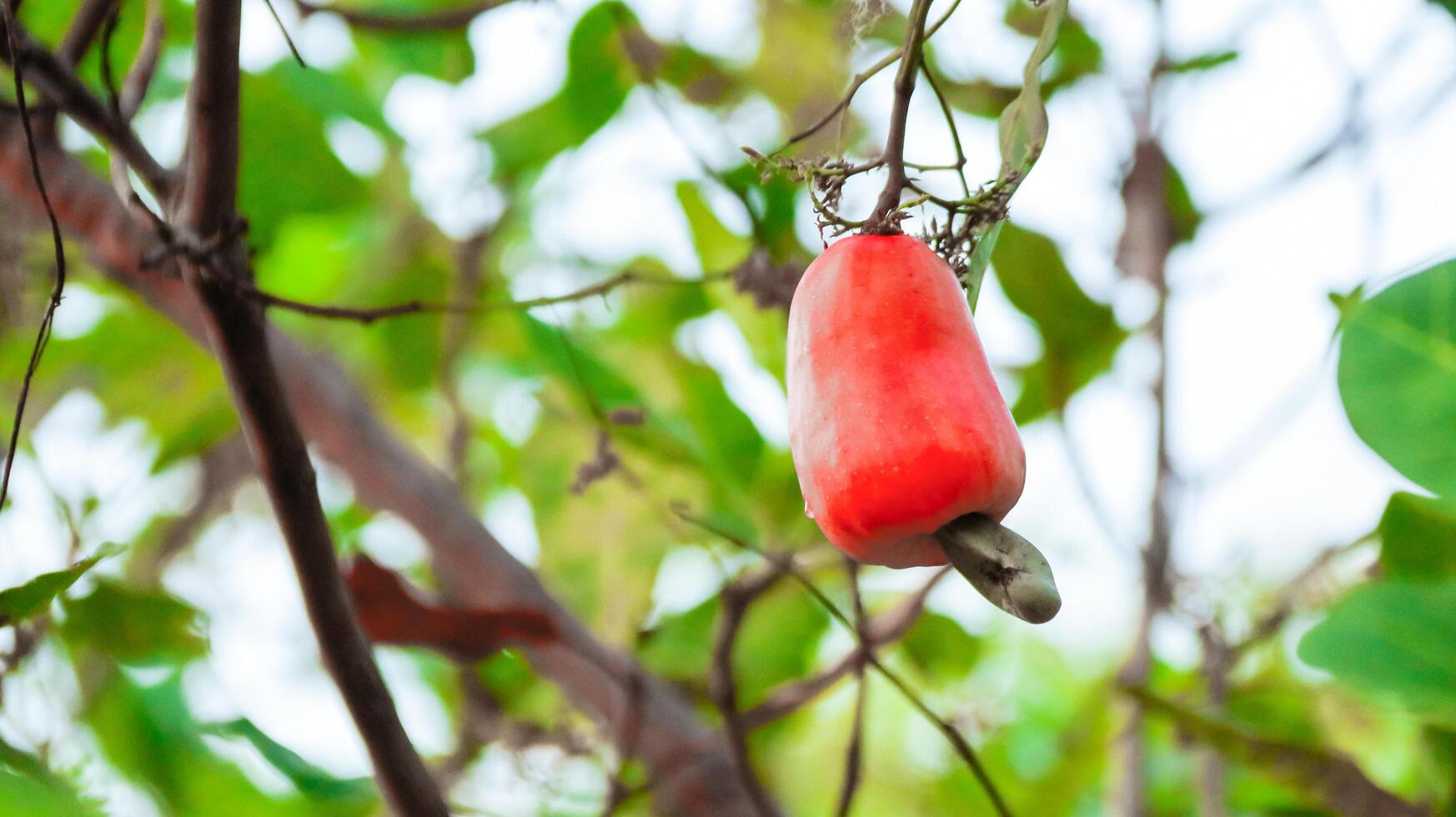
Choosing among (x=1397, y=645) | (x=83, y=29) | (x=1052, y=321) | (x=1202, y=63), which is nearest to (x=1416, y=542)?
(x=1397, y=645)

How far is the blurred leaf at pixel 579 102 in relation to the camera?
101 centimetres

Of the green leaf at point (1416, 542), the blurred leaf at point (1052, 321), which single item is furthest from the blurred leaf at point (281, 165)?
the green leaf at point (1416, 542)

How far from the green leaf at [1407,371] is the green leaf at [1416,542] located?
0.53 feet

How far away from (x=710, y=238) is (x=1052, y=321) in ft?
0.85

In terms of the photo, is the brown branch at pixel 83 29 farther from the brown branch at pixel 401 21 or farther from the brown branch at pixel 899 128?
the brown branch at pixel 899 128

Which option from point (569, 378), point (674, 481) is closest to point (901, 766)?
point (674, 481)

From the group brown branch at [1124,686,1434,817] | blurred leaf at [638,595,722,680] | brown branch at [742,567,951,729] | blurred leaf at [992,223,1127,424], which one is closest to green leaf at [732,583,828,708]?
blurred leaf at [638,595,722,680]

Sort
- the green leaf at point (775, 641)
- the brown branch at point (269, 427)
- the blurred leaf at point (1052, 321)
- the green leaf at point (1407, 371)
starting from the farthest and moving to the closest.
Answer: the green leaf at point (775, 641) < the blurred leaf at point (1052, 321) < the green leaf at point (1407, 371) < the brown branch at point (269, 427)

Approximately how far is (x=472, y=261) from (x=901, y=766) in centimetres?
70

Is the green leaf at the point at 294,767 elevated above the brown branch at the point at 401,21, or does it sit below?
below

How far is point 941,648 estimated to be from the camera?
3.59 feet

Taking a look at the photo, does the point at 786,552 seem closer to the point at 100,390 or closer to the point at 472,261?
the point at 472,261

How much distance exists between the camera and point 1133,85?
103cm

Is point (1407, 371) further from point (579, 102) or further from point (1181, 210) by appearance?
point (579, 102)
